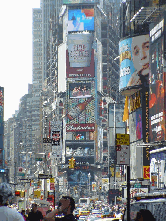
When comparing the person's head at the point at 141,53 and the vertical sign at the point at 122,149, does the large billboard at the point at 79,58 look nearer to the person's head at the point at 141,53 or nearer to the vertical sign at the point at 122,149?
the person's head at the point at 141,53

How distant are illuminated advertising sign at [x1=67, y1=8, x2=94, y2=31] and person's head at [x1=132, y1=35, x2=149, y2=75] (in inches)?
4435

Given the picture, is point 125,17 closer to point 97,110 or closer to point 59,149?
point 59,149

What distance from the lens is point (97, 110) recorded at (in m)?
198

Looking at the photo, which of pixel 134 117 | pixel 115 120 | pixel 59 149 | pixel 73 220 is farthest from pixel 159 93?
pixel 115 120

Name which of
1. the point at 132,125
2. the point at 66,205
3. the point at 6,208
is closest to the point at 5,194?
the point at 6,208

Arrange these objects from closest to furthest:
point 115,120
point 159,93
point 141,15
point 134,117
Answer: point 159,93
point 141,15
point 134,117
point 115,120

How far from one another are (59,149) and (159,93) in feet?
54.3

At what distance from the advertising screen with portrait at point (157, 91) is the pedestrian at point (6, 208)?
51751mm

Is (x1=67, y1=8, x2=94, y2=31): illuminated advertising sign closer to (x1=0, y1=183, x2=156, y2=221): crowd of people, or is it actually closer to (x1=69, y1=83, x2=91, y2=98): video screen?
(x1=69, y1=83, x2=91, y2=98): video screen

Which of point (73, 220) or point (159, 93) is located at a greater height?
point (159, 93)

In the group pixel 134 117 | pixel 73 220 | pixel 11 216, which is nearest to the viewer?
pixel 11 216

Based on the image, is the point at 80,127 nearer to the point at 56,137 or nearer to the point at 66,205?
the point at 56,137

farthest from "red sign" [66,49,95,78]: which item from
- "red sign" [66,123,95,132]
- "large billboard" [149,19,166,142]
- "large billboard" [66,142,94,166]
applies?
"large billboard" [149,19,166,142]

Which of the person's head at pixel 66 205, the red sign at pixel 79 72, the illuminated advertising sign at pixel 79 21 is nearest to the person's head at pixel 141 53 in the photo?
the person's head at pixel 66 205
